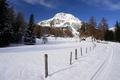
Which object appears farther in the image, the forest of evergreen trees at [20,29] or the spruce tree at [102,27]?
the spruce tree at [102,27]

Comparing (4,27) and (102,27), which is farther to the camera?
(102,27)

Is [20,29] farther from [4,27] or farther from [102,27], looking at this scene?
[102,27]

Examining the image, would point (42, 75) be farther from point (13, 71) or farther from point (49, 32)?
point (49, 32)

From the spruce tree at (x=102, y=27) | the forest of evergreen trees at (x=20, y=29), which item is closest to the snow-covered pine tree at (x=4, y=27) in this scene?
the forest of evergreen trees at (x=20, y=29)

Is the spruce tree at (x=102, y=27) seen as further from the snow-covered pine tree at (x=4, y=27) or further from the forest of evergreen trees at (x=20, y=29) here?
the snow-covered pine tree at (x=4, y=27)

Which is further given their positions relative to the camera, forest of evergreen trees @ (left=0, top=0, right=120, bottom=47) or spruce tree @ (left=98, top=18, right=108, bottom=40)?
spruce tree @ (left=98, top=18, right=108, bottom=40)

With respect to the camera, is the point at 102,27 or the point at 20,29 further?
the point at 102,27

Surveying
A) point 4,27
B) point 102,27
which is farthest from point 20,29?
point 102,27

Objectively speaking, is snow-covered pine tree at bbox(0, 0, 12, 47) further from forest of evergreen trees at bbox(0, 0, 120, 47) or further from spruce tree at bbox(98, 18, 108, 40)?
spruce tree at bbox(98, 18, 108, 40)

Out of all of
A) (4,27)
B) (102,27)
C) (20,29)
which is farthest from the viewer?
(102,27)

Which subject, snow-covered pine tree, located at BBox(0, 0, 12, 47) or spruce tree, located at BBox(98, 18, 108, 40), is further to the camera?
spruce tree, located at BBox(98, 18, 108, 40)

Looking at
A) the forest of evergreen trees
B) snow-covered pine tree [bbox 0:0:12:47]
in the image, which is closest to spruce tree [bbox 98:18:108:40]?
the forest of evergreen trees

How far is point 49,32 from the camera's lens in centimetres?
18738

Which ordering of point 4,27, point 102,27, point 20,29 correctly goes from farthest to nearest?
point 102,27 → point 20,29 → point 4,27
